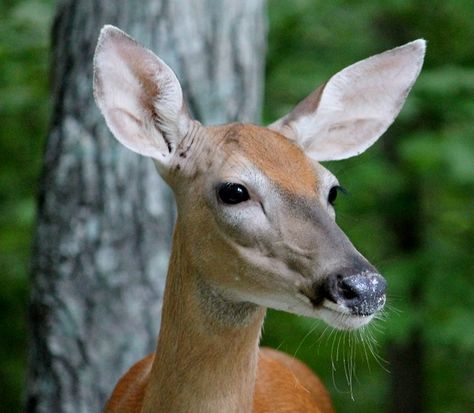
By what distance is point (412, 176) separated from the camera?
812 centimetres

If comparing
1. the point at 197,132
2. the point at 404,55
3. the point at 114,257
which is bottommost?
the point at 114,257

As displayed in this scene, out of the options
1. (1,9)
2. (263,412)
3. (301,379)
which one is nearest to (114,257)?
(301,379)

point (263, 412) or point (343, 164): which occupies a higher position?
point (343, 164)

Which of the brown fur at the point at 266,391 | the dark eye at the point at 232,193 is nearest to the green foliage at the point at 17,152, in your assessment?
the brown fur at the point at 266,391

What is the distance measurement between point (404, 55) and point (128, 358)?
2.35 meters

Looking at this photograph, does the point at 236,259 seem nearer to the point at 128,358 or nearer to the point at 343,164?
the point at 128,358

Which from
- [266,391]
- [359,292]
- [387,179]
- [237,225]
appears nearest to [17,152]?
[387,179]

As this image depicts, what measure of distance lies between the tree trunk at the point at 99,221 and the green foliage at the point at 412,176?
91cm

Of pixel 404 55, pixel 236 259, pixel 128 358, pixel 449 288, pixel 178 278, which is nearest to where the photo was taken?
pixel 236 259

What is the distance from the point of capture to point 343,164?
772 centimetres

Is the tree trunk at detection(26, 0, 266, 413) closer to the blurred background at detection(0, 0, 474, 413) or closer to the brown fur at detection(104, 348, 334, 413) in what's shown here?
the brown fur at detection(104, 348, 334, 413)

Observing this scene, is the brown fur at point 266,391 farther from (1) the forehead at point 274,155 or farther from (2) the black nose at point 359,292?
(2) the black nose at point 359,292

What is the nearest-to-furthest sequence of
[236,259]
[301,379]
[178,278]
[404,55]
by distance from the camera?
[236,259] → [178,278] → [404,55] → [301,379]

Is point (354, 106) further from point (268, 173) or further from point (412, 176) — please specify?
point (412, 176)
